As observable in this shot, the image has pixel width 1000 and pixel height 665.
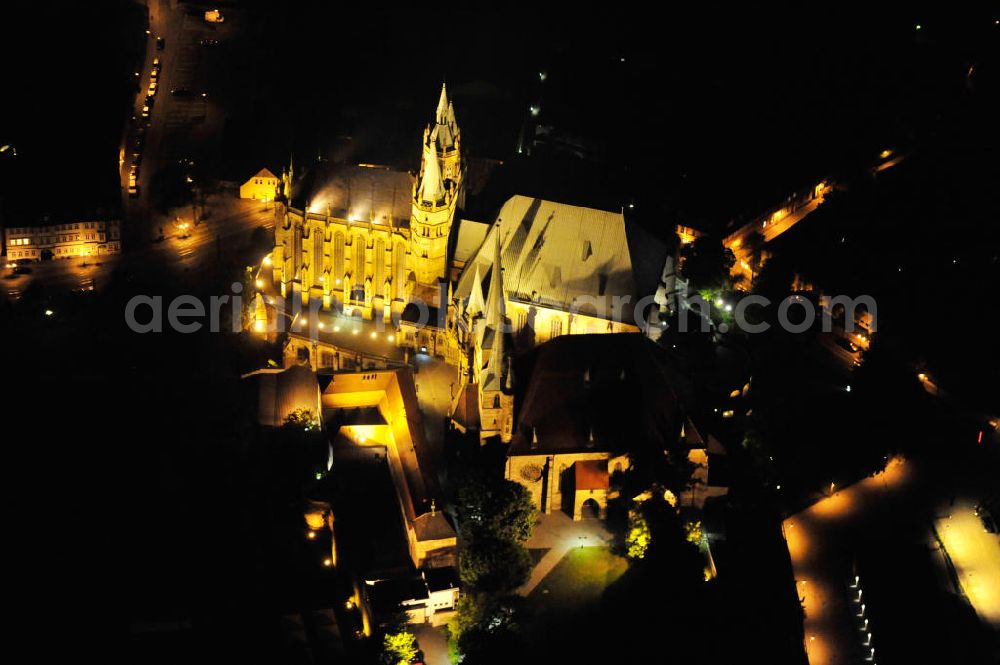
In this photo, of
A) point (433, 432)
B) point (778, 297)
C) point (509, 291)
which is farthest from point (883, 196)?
point (433, 432)

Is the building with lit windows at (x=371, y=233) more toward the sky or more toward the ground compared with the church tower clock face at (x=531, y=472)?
more toward the sky

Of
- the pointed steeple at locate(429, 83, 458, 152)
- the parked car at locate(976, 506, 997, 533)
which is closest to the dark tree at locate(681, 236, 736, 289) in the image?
the pointed steeple at locate(429, 83, 458, 152)

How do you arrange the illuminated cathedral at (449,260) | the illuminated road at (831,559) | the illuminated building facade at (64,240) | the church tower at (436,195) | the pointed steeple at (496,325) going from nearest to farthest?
the illuminated road at (831,559), the pointed steeple at (496,325), the illuminated cathedral at (449,260), the church tower at (436,195), the illuminated building facade at (64,240)

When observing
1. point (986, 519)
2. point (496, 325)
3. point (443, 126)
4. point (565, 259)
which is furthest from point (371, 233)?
point (986, 519)

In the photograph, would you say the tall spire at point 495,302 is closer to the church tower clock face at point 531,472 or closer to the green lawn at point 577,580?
the church tower clock face at point 531,472

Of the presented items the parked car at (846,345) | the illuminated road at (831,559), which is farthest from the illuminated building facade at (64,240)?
the parked car at (846,345)

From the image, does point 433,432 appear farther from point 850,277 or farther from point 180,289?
point 850,277

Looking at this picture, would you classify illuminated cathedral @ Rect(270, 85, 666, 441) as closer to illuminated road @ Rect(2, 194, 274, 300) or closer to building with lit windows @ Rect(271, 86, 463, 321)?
building with lit windows @ Rect(271, 86, 463, 321)

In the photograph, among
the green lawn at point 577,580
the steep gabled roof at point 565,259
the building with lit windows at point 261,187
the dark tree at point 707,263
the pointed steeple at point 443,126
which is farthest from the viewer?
the building with lit windows at point 261,187
